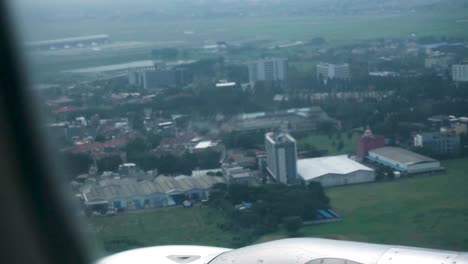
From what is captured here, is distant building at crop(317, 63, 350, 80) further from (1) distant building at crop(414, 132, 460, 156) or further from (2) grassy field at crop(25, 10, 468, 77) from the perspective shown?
(1) distant building at crop(414, 132, 460, 156)

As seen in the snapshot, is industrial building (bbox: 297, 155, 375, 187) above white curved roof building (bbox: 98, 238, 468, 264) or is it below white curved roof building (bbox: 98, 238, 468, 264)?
below

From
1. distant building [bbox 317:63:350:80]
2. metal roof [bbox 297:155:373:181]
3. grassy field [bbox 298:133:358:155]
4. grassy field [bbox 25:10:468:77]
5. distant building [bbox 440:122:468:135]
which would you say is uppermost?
grassy field [bbox 25:10:468:77]

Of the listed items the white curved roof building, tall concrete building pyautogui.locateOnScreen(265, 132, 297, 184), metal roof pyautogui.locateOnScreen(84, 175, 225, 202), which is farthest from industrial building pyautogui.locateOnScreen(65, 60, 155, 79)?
the white curved roof building

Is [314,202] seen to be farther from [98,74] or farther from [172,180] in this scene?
[98,74]

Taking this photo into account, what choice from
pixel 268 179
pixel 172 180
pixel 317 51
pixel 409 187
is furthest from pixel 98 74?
pixel 409 187

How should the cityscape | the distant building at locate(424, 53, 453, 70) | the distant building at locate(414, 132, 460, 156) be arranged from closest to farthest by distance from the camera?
the cityscape < the distant building at locate(414, 132, 460, 156) < the distant building at locate(424, 53, 453, 70)

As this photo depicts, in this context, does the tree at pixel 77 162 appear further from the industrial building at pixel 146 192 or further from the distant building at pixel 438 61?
the distant building at pixel 438 61

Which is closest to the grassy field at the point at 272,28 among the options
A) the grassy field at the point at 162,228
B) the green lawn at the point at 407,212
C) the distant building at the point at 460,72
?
the distant building at the point at 460,72
